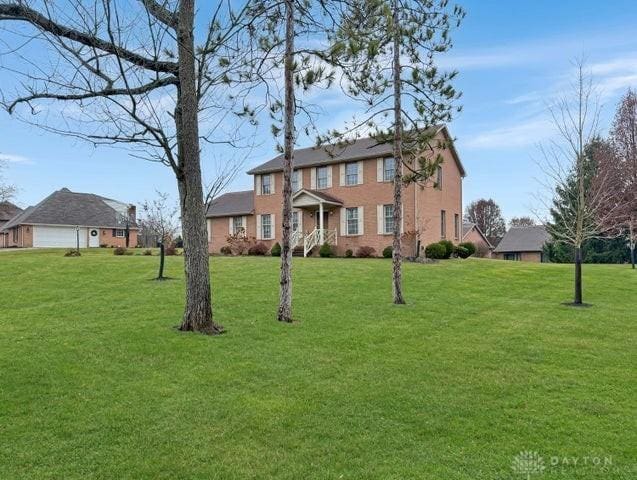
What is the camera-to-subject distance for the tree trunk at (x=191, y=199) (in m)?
7.52

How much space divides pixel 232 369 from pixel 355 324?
10.4 ft

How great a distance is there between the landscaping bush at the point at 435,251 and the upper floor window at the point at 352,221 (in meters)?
4.76

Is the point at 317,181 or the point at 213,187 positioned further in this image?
the point at 317,181

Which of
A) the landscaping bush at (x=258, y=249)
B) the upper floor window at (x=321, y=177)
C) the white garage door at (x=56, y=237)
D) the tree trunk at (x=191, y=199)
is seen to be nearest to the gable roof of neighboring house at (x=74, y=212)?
the white garage door at (x=56, y=237)

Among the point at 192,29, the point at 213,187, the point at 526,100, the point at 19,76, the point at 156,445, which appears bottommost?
the point at 156,445

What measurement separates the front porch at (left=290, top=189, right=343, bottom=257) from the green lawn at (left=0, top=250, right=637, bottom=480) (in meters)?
15.1

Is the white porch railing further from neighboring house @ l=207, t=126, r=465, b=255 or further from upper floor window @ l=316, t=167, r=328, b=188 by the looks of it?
upper floor window @ l=316, t=167, r=328, b=188

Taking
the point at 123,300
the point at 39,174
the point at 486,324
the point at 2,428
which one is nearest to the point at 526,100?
the point at 486,324

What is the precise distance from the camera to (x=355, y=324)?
8.47 metres

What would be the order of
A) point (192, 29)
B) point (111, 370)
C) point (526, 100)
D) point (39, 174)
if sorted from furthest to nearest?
1. point (39, 174)
2. point (526, 100)
3. point (192, 29)
4. point (111, 370)

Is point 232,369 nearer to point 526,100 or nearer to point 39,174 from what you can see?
point 526,100

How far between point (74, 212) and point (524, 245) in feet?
137

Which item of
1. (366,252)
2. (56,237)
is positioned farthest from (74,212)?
(366,252)

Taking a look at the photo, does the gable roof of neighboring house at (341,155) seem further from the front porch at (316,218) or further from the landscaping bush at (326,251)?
the landscaping bush at (326,251)
